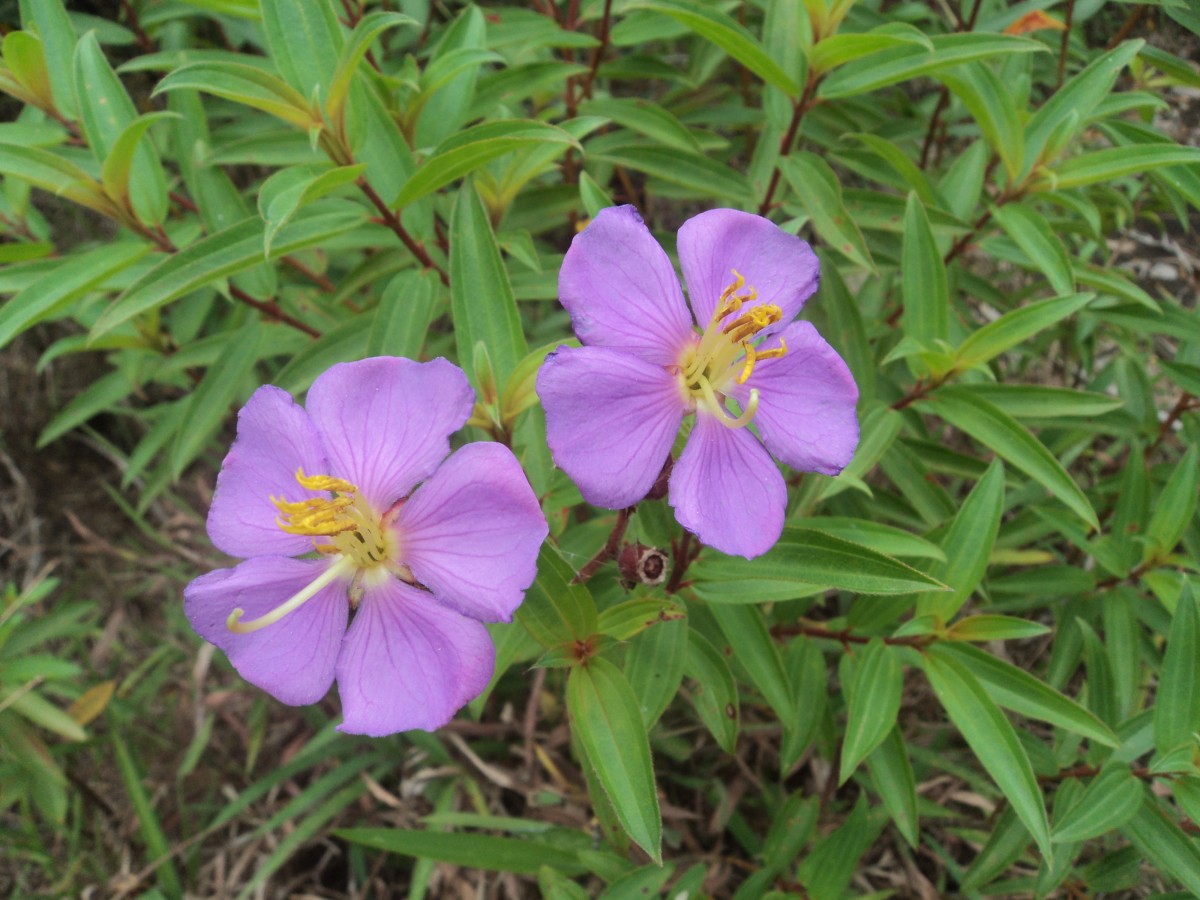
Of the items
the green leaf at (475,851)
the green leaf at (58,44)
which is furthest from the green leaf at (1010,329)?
the green leaf at (58,44)

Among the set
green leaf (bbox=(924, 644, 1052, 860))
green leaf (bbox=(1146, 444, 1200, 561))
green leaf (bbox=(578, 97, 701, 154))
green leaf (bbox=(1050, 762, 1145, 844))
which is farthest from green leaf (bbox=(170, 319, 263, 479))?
green leaf (bbox=(1146, 444, 1200, 561))

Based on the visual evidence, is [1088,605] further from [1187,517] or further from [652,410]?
[652,410]

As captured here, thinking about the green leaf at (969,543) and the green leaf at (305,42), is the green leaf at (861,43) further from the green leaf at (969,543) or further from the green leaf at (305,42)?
the green leaf at (305,42)

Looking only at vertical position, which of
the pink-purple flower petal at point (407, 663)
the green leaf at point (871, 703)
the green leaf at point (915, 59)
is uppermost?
the green leaf at point (915, 59)

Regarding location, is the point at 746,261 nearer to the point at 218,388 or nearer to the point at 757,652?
the point at 757,652

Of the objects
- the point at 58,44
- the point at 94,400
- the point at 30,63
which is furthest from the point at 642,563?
the point at 94,400

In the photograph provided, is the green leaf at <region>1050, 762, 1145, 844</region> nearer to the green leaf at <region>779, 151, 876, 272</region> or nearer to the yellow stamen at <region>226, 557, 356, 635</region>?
the green leaf at <region>779, 151, 876, 272</region>

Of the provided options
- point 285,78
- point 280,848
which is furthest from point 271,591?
point 280,848
